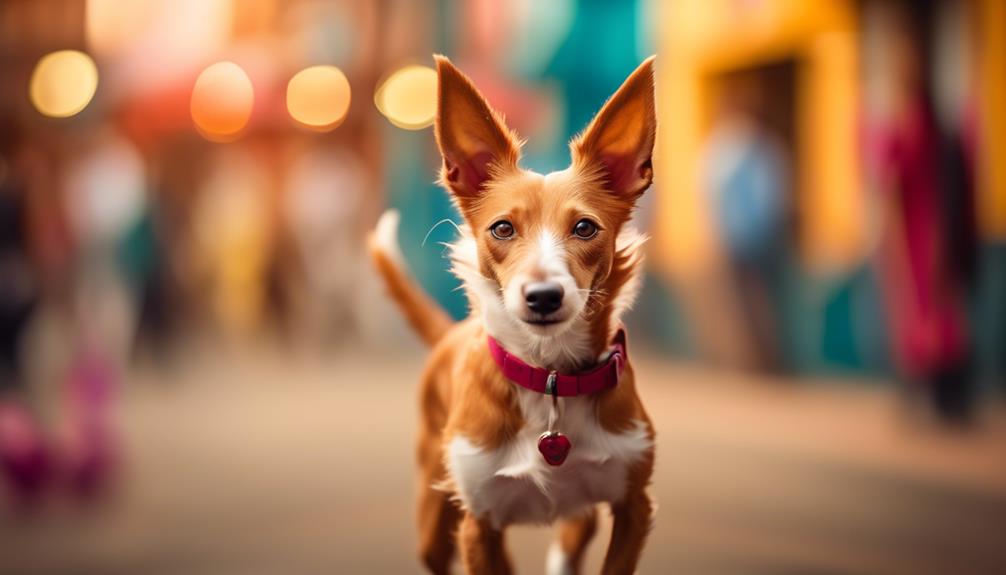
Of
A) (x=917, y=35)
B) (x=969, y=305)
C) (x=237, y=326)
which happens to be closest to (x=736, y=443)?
(x=969, y=305)

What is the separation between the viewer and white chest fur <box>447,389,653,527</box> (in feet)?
4.42

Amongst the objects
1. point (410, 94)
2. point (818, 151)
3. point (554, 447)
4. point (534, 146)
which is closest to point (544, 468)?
point (554, 447)

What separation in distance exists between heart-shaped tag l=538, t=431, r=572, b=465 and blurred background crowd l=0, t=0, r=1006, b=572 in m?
1.60

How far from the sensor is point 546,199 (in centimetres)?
130

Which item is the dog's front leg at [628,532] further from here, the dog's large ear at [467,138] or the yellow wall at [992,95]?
the yellow wall at [992,95]

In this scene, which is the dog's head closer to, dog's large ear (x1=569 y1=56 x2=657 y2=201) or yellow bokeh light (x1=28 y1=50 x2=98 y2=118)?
dog's large ear (x1=569 y1=56 x2=657 y2=201)

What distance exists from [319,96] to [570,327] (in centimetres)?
592

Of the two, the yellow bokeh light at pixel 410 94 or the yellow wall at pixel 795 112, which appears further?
the yellow wall at pixel 795 112

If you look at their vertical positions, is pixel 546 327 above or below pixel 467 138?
below

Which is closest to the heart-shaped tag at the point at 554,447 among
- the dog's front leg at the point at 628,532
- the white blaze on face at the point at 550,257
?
the dog's front leg at the point at 628,532

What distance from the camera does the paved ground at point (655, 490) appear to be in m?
2.73

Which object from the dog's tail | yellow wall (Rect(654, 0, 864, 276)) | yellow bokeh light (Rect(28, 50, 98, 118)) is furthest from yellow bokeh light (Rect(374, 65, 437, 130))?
the dog's tail

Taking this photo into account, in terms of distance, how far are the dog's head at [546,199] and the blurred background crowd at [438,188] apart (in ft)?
5.63

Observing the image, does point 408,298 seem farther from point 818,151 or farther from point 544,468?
point 818,151
